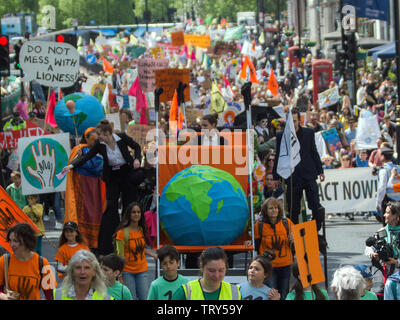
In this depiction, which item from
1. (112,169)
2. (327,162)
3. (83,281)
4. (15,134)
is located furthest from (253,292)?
(327,162)

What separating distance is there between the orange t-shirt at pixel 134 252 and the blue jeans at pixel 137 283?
1.9 inches

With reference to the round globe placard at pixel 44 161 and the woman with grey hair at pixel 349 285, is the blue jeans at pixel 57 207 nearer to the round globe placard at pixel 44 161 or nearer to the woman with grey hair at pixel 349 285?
the round globe placard at pixel 44 161

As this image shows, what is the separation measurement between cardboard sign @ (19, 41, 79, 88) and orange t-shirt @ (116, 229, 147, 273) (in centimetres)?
759

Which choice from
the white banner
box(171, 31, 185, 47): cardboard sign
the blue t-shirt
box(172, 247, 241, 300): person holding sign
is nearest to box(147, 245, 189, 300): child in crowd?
the blue t-shirt

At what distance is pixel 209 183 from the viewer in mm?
9484

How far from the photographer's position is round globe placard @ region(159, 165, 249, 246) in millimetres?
9422

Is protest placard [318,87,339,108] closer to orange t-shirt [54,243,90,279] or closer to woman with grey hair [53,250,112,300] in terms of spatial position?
orange t-shirt [54,243,90,279]

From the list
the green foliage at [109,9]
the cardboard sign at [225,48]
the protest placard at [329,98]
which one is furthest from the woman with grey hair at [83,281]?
the green foliage at [109,9]

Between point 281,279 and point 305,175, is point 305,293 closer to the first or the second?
point 281,279

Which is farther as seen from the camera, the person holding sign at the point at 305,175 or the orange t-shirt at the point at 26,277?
the person holding sign at the point at 305,175

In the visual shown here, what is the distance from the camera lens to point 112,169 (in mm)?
11891

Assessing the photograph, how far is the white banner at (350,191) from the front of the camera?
15945 mm

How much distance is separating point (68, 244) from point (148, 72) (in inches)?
601
